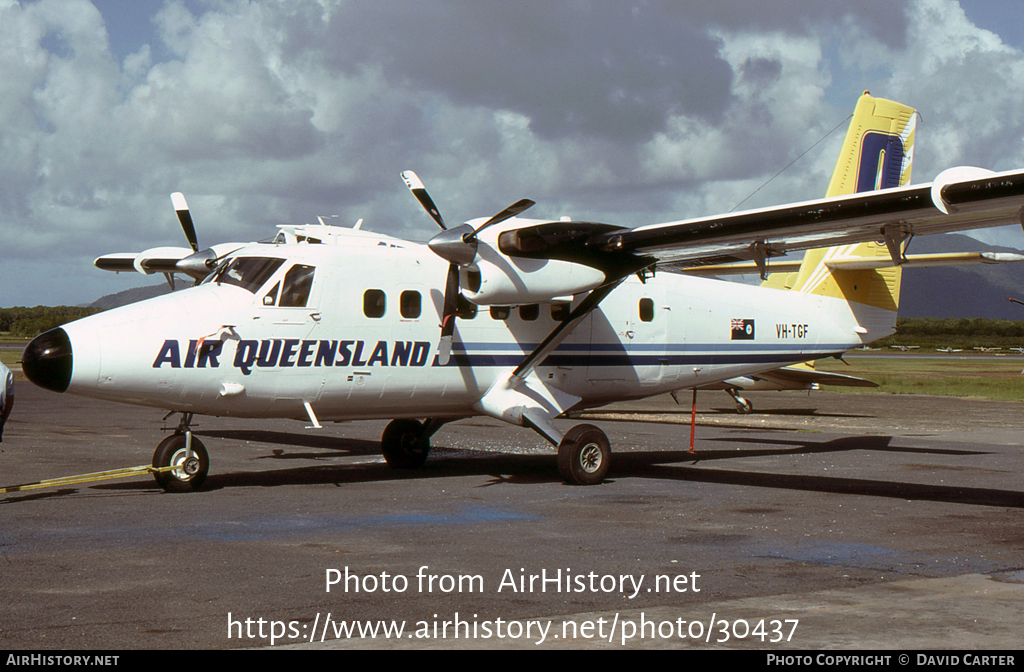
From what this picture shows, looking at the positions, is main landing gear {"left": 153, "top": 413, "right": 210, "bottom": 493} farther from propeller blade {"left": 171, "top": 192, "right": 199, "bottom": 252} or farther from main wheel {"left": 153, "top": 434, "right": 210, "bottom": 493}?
propeller blade {"left": 171, "top": 192, "right": 199, "bottom": 252}

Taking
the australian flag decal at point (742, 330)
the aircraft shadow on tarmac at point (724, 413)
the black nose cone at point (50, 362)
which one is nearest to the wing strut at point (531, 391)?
the australian flag decal at point (742, 330)

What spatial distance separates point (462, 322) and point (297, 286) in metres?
2.61

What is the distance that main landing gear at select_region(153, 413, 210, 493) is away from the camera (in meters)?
12.2

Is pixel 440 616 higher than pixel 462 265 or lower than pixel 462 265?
lower

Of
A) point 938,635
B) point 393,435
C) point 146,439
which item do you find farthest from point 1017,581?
point 146,439

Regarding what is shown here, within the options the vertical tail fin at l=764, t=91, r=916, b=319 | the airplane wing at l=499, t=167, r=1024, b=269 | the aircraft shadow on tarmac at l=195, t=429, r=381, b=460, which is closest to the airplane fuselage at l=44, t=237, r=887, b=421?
the airplane wing at l=499, t=167, r=1024, b=269

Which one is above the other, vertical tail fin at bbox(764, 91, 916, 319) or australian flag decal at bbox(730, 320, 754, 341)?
vertical tail fin at bbox(764, 91, 916, 319)

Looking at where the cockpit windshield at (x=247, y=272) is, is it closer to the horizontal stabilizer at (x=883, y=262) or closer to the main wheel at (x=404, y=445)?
the main wheel at (x=404, y=445)

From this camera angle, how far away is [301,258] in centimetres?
1280

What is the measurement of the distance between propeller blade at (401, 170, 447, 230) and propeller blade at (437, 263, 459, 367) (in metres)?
1.33

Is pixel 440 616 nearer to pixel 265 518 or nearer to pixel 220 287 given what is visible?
pixel 265 518

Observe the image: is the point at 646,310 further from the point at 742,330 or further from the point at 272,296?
the point at 272,296

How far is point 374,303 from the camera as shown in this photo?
13.3 metres
